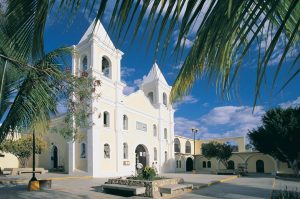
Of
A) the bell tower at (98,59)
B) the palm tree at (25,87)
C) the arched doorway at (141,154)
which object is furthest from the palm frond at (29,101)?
the arched doorway at (141,154)

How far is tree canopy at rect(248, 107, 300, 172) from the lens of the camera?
30.2 m

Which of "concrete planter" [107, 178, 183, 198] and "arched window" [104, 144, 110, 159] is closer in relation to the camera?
"concrete planter" [107, 178, 183, 198]

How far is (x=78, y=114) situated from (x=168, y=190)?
6.35m

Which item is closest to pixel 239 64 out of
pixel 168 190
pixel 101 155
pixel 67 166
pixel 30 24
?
pixel 30 24

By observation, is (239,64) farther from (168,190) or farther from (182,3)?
(168,190)

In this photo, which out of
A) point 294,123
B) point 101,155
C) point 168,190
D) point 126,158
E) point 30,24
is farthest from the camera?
point 126,158

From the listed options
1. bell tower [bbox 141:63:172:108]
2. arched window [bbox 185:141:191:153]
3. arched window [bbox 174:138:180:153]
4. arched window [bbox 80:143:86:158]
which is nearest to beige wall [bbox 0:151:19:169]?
arched window [bbox 80:143:86:158]

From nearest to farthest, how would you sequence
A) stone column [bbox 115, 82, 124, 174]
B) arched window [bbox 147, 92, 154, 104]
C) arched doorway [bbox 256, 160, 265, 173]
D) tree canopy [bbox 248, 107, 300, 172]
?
tree canopy [bbox 248, 107, 300, 172] → stone column [bbox 115, 82, 124, 174] → arched window [bbox 147, 92, 154, 104] → arched doorway [bbox 256, 160, 265, 173]

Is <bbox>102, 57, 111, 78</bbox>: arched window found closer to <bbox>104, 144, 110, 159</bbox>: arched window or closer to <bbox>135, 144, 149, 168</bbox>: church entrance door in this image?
<bbox>104, 144, 110, 159</bbox>: arched window

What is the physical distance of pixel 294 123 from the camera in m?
30.5

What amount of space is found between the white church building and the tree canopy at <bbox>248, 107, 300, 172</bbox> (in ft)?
38.7

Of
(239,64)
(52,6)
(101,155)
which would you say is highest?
(52,6)

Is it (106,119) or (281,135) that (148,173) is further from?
(281,135)

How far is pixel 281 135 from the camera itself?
3053 centimetres
